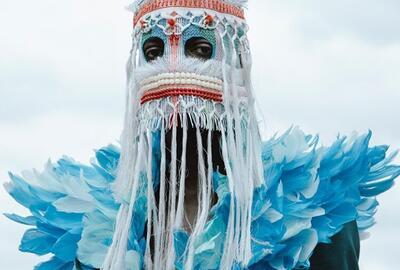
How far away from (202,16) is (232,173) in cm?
53

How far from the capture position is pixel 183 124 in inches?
146

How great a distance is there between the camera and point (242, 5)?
395 centimetres

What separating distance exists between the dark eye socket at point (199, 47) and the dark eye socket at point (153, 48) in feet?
0.31

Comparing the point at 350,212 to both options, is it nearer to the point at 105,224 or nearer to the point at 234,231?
the point at 234,231

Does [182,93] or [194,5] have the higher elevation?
[194,5]

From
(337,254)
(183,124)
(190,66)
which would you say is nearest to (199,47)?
(190,66)

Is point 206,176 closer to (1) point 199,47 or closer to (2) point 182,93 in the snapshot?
(2) point 182,93

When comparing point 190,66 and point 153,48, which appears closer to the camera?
point 190,66

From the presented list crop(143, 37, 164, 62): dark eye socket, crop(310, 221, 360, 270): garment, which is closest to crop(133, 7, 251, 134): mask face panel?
crop(143, 37, 164, 62): dark eye socket

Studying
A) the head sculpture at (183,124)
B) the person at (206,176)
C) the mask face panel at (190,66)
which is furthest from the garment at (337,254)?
the mask face panel at (190,66)

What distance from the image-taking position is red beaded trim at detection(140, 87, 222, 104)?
3.71 m

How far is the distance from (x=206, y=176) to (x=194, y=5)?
57 cm

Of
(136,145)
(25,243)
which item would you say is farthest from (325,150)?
(25,243)

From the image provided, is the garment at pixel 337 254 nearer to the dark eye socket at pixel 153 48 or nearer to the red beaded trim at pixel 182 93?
the red beaded trim at pixel 182 93
